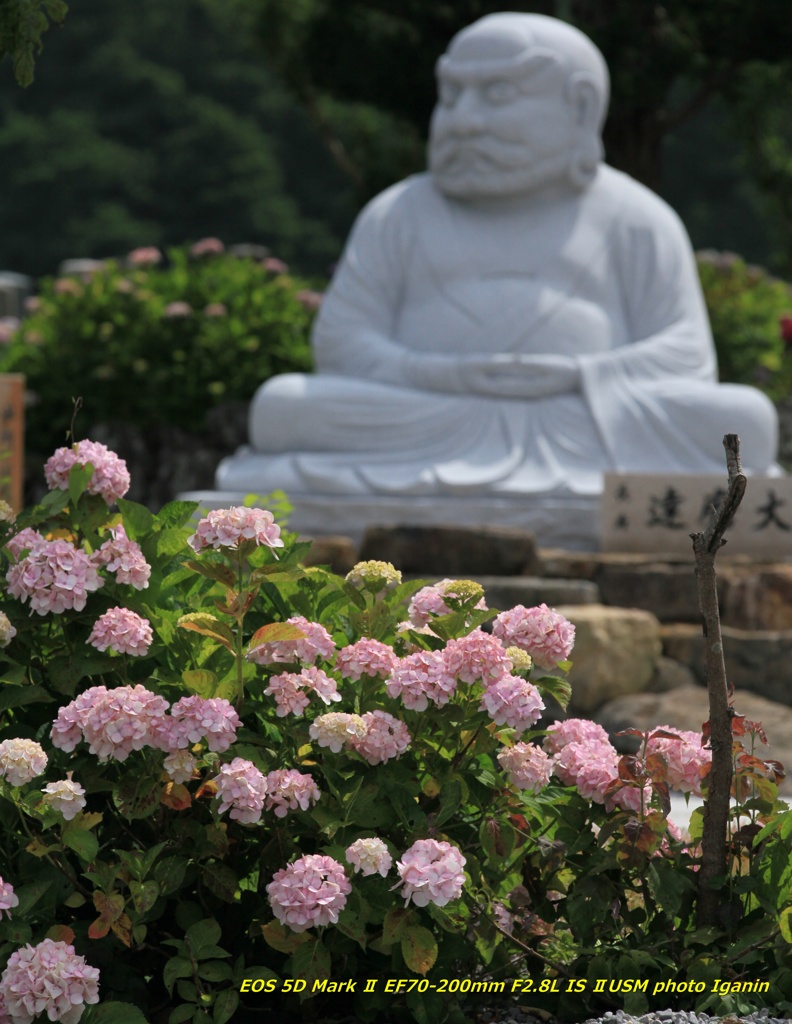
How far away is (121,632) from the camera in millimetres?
2207

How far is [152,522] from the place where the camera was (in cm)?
250

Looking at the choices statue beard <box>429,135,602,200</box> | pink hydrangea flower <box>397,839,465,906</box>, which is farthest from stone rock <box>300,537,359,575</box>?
pink hydrangea flower <box>397,839,465,906</box>

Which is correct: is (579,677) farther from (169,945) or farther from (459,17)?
(459,17)

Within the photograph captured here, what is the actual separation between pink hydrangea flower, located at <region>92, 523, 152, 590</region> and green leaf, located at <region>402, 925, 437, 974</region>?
0.60 meters

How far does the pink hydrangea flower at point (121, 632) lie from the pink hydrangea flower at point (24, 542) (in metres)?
0.16

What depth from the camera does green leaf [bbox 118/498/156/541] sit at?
8.05 feet

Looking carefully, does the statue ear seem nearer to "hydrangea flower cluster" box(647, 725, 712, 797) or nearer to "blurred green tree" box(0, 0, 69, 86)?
"blurred green tree" box(0, 0, 69, 86)

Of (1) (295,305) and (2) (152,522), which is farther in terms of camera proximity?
(1) (295,305)

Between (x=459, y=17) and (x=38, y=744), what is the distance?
810 cm

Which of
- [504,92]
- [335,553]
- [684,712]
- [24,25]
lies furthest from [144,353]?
[24,25]

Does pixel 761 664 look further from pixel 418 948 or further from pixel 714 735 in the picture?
pixel 418 948

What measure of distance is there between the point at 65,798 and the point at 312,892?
1.09 feet

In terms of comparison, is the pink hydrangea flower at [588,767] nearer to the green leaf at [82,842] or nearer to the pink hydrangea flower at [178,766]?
the pink hydrangea flower at [178,766]

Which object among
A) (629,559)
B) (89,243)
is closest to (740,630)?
(629,559)
